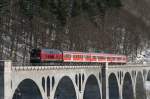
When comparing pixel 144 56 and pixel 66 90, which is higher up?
pixel 144 56

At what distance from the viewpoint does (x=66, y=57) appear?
69.6 m

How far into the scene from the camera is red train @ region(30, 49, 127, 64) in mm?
63156

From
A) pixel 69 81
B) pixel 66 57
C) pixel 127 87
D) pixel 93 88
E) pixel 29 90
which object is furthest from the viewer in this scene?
pixel 127 87

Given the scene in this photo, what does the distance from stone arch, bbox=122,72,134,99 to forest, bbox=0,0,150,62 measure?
1118cm

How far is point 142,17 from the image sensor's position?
7712 inches

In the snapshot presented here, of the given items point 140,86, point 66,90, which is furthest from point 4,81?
point 140,86

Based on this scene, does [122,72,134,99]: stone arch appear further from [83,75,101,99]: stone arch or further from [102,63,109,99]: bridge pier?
[102,63,109,99]: bridge pier

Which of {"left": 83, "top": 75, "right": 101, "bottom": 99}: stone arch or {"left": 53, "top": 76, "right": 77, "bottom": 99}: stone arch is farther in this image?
{"left": 83, "top": 75, "right": 101, "bottom": 99}: stone arch

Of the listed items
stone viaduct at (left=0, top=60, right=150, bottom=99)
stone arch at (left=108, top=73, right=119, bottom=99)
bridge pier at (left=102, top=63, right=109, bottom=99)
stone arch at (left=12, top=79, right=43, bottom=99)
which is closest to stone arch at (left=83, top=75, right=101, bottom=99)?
stone viaduct at (left=0, top=60, right=150, bottom=99)

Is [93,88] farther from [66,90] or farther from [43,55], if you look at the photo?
[43,55]

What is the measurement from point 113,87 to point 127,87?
37.7 ft

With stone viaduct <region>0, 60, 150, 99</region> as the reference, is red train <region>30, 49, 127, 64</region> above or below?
above

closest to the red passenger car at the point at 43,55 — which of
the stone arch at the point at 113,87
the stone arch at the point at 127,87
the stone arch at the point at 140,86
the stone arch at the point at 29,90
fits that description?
the stone arch at the point at 29,90

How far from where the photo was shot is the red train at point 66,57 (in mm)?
63156
